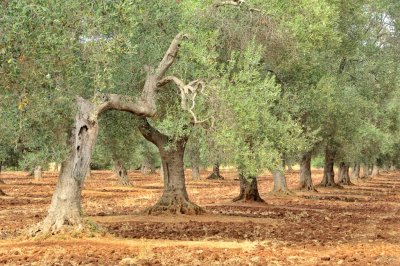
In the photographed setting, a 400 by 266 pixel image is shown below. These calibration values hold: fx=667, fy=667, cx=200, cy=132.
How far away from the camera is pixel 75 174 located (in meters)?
20.8

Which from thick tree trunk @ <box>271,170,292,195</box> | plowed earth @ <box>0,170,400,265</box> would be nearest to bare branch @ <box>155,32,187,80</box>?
plowed earth @ <box>0,170,400,265</box>

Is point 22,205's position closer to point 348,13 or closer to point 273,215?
point 273,215

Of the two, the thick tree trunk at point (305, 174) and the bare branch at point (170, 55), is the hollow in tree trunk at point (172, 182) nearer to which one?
the bare branch at point (170, 55)

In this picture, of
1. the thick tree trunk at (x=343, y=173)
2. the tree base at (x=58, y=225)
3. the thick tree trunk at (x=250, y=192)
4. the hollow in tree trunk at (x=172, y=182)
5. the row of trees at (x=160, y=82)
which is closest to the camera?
the row of trees at (x=160, y=82)

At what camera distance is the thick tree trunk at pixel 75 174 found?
20.5 m

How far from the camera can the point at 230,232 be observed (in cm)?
2395

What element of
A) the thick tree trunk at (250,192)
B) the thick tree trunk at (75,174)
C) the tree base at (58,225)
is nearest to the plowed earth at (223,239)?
the tree base at (58,225)

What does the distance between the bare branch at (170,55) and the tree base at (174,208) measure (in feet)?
23.8

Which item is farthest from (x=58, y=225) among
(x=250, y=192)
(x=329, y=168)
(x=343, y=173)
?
(x=343, y=173)

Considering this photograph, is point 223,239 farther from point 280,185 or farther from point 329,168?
point 329,168

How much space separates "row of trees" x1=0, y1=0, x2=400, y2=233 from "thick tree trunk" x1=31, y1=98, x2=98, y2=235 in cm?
3

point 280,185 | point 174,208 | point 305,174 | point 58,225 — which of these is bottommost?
point 58,225

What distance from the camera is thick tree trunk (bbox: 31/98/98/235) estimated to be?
806 inches

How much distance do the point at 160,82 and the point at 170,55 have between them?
123cm
